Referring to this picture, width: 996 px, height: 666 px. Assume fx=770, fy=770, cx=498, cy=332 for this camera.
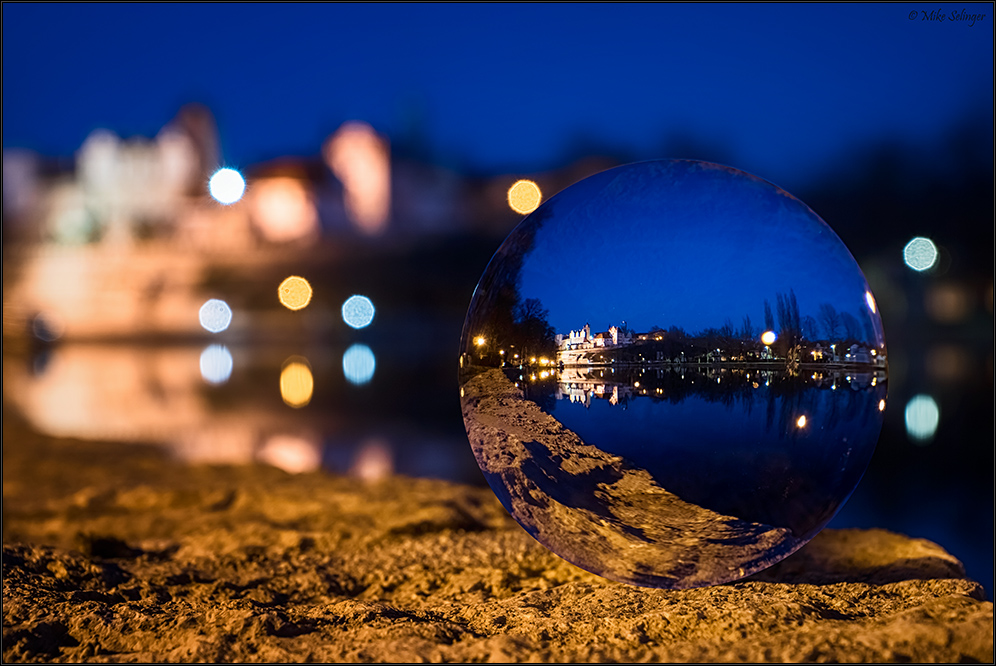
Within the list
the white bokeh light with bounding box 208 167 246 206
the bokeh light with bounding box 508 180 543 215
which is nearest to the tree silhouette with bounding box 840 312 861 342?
the bokeh light with bounding box 508 180 543 215

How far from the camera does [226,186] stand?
68.6 meters

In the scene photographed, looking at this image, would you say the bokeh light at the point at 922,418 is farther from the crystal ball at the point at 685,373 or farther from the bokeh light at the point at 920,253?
the bokeh light at the point at 920,253

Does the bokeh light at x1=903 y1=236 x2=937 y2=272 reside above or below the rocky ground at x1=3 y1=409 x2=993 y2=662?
above

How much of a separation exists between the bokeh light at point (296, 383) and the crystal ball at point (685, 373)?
30.4ft

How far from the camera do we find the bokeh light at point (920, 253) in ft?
128

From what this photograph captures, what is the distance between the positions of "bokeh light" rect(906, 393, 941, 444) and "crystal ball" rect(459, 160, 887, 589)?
6763mm

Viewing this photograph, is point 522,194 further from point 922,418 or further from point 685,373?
point 685,373

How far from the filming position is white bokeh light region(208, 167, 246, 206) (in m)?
65.5

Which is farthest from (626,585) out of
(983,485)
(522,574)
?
(983,485)

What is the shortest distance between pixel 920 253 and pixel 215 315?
4435 cm

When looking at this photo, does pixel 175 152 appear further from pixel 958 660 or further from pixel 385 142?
pixel 958 660

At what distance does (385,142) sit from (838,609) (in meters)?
73.3

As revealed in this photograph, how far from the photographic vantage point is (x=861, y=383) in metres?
2.69

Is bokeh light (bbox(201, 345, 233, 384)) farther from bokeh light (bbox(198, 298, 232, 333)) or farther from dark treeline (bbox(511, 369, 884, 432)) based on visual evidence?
bokeh light (bbox(198, 298, 232, 333))
